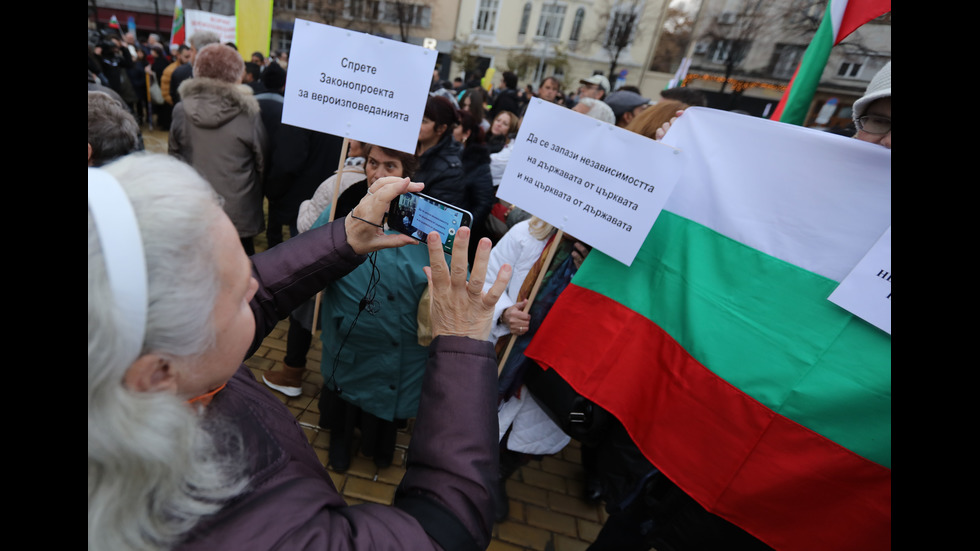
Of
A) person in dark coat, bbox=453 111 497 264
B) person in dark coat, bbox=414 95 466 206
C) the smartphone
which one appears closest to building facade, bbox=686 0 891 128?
person in dark coat, bbox=453 111 497 264

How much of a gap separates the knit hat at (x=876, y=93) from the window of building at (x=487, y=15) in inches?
1410

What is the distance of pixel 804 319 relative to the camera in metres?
1.35

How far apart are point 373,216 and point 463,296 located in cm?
52

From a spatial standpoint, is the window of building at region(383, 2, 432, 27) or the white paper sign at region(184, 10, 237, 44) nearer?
the white paper sign at region(184, 10, 237, 44)

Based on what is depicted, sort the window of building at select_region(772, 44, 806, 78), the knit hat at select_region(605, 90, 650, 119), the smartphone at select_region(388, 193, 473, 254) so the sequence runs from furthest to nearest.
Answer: the window of building at select_region(772, 44, 806, 78)
the knit hat at select_region(605, 90, 650, 119)
the smartphone at select_region(388, 193, 473, 254)

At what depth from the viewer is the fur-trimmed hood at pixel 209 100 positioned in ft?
10.8

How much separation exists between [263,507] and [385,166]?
6.37ft

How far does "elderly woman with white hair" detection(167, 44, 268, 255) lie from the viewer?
→ 10.8ft

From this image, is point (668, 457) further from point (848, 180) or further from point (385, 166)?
point (385, 166)

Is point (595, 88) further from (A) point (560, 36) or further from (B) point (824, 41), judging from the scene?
(A) point (560, 36)

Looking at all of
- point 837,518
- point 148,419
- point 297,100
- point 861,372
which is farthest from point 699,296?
point 297,100

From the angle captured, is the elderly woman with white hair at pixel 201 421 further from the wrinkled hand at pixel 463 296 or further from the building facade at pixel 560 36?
the building facade at pixel 560 36

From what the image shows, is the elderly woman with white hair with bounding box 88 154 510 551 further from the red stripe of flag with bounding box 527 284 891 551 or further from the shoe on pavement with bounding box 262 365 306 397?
the shoe on pavement with bounding box 262 365 306 397

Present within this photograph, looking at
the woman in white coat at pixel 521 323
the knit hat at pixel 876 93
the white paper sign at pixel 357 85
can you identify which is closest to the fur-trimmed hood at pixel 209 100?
the white paper sign at pixel 357 85
